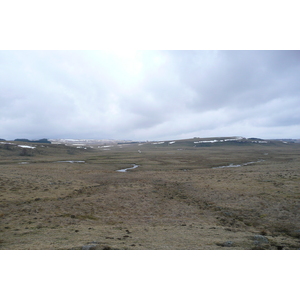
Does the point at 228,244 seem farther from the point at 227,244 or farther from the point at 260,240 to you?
the point at 260,240

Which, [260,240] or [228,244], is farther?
[260,240]

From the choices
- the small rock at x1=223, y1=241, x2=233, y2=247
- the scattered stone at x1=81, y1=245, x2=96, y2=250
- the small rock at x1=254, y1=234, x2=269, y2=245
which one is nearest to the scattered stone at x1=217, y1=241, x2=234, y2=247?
the small rock at x1=223, y1=241, x2=233, y2=247

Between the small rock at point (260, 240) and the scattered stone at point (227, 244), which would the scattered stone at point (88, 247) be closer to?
the scattered stone at point (227, 244)

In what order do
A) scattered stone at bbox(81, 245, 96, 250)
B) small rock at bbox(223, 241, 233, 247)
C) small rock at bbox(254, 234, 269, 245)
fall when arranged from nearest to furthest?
scattered stone at bbox(81, 245, 96, 250)
small rock at bbox(223, 241, 233, 247)
small rock at bbox(254, 234, 269, 245)

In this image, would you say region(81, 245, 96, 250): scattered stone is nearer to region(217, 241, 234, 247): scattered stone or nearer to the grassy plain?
the grassy plain

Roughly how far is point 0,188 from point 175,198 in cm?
1923

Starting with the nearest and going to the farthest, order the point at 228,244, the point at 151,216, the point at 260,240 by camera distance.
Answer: the point at 228,244 → the point at 260,240 → the point at 151,216

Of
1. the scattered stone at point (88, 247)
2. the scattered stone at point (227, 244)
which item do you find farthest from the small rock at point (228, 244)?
the scattered stone at point (88, 247)

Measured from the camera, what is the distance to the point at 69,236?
911 centimetres

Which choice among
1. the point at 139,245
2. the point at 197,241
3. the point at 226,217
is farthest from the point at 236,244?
the point at 226,217

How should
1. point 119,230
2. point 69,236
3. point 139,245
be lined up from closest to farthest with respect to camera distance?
point 139,245 < point 69,236 < point 119,230

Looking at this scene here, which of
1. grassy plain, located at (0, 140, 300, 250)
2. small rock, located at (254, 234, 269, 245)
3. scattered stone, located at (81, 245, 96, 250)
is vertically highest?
scattered stone, located at (81, 245, 96, 250)

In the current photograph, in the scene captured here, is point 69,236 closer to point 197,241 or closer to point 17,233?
point 17,233

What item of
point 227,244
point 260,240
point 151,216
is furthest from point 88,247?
point 260,240
